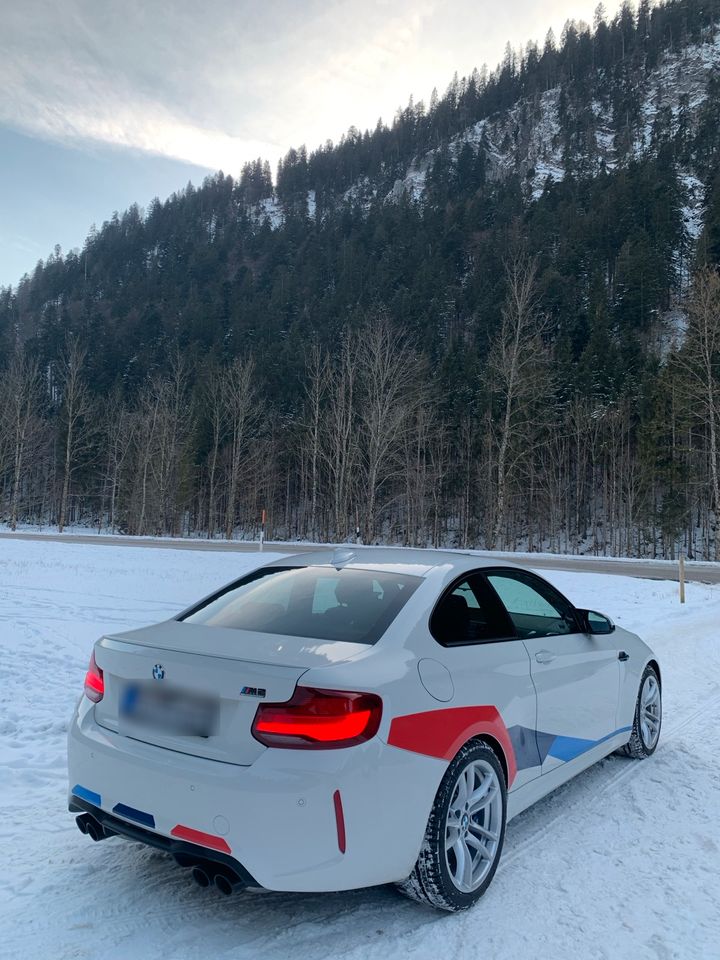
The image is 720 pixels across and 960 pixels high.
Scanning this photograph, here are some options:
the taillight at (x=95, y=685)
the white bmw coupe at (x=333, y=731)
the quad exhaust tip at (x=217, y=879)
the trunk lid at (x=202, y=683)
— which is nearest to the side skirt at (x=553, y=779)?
the white bmw coupe at (x=333, y=731)

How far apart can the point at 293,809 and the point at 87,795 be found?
1061mm

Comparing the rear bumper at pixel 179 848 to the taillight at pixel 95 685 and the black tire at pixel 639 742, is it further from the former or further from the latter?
the black tire at pixel 639 742

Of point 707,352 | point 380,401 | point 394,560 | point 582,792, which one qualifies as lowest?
point 582,792

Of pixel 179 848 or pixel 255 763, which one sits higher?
pixel 255 763

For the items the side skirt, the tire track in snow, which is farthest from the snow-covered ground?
the side skirt

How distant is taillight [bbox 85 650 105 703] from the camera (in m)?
2.83

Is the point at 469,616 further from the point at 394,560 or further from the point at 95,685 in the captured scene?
the point at 95,685

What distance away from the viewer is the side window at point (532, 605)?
368 centimetres

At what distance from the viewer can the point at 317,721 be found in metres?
2.25

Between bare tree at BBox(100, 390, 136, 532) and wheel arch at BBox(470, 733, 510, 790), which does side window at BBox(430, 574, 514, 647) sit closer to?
wheel arch at BBox(470, 733, 510, 790)

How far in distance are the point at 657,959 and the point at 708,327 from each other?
34.3 m

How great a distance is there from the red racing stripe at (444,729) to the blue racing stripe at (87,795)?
1284mm

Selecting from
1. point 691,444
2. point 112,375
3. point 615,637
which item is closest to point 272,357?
point 112,375

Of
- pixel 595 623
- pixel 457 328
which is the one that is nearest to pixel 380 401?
pixel 595 623
